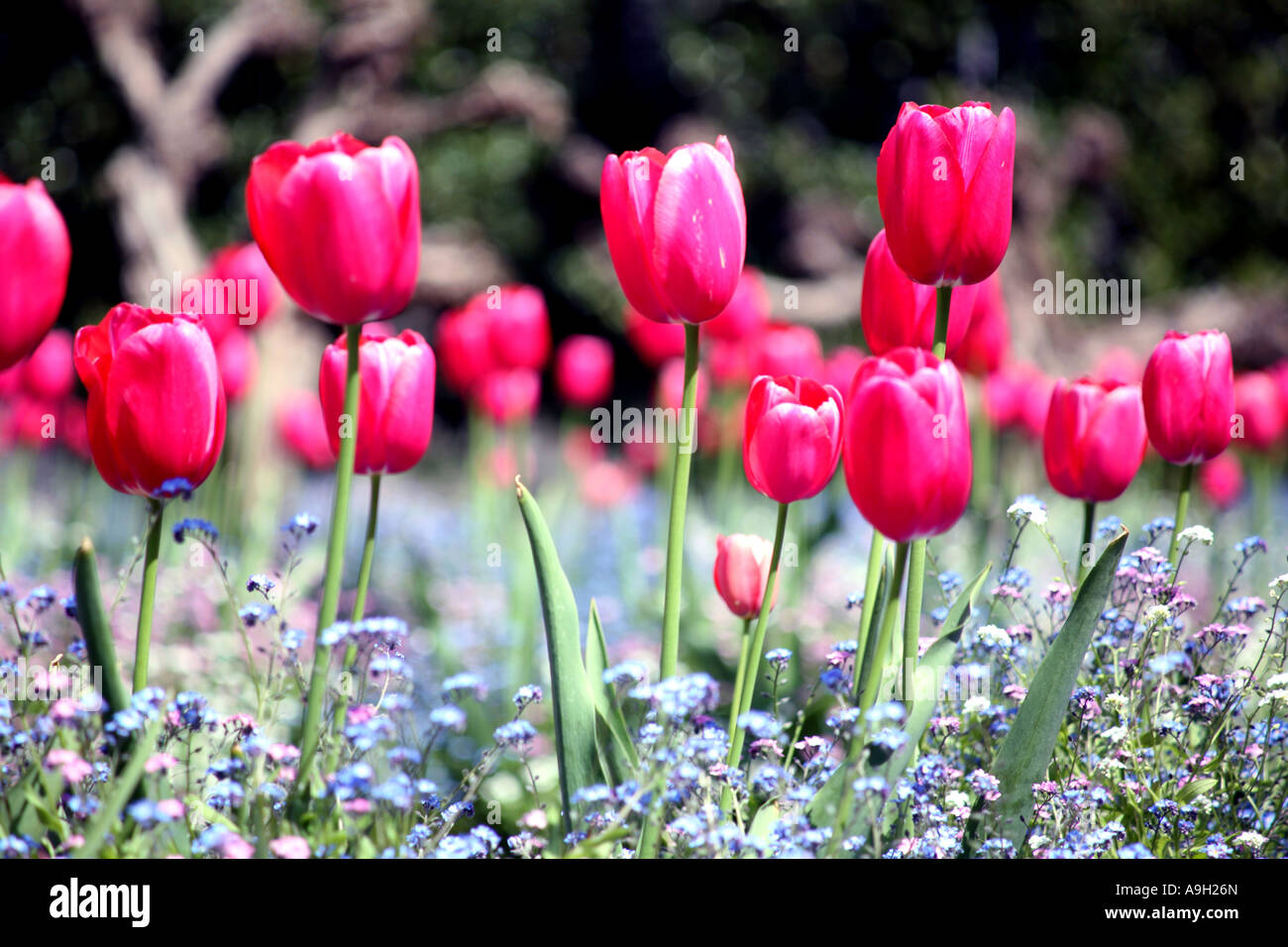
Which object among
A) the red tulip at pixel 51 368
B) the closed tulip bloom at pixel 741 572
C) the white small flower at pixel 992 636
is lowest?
the white small flower at pixel 992 636

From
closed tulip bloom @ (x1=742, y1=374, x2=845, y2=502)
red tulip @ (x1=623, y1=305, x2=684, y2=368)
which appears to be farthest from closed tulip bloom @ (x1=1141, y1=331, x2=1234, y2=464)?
red tulip @ (x1=623, y1=305, x2=684, y2=368)

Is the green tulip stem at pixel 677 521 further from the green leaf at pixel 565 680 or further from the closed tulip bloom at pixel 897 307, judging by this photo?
the closed tulip bloom at pixel 897 307

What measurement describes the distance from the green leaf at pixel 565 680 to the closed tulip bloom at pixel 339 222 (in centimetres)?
28

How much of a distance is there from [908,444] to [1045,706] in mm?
354

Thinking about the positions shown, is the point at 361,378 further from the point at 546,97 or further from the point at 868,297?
the point at 546,97

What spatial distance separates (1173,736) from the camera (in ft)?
5.08

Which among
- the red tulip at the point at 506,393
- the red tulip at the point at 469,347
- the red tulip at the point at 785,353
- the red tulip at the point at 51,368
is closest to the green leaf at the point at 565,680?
the red tulip at the point at 785,353

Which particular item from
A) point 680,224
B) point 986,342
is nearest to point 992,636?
point 680,224

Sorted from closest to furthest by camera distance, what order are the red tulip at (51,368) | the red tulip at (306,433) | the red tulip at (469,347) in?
the red tulip at (469,347) → the red tulip at (51,368) → the red tulip at (306,433)

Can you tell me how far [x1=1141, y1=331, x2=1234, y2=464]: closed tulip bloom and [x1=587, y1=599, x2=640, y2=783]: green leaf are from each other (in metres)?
0.82

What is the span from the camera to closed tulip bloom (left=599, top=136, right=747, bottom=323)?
1.31 metres

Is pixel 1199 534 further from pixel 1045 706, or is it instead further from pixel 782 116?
pixel 782 116

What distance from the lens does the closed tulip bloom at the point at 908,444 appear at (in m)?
1.17
